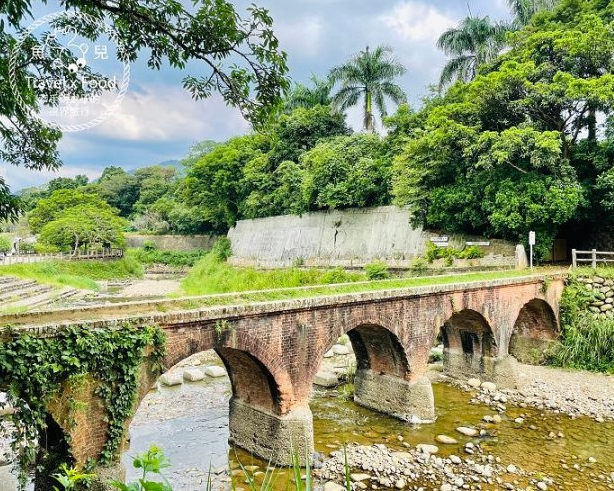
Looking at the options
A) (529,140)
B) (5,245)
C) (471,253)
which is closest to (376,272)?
(471,253)

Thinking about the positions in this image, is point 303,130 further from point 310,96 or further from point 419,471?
point 419,471

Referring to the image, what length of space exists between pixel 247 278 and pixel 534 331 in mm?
17854

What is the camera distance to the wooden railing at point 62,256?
39037mm

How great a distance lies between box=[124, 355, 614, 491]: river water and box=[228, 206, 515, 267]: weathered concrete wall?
9185 millimetres

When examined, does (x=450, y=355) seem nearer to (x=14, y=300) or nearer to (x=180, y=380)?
(x=180, y=380)

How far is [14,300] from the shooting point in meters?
24.2

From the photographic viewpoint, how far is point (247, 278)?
101ft

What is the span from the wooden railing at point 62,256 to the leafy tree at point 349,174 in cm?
2504

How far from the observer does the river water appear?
406 inches

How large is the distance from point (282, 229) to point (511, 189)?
1706cm

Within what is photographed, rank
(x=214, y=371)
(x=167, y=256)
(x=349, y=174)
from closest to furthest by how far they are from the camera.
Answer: (x=214, y=371) < (x=349, y=174) < (x=167, y=256)

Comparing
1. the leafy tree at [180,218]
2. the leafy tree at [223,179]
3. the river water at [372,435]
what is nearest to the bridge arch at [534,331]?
the river water at [372,435]

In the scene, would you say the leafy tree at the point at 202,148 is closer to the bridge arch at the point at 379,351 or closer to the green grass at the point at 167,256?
the green grass at the point at 167,256

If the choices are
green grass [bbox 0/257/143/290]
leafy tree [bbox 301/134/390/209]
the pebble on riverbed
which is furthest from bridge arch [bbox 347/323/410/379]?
green grass [bbox 0/257/143/290]
